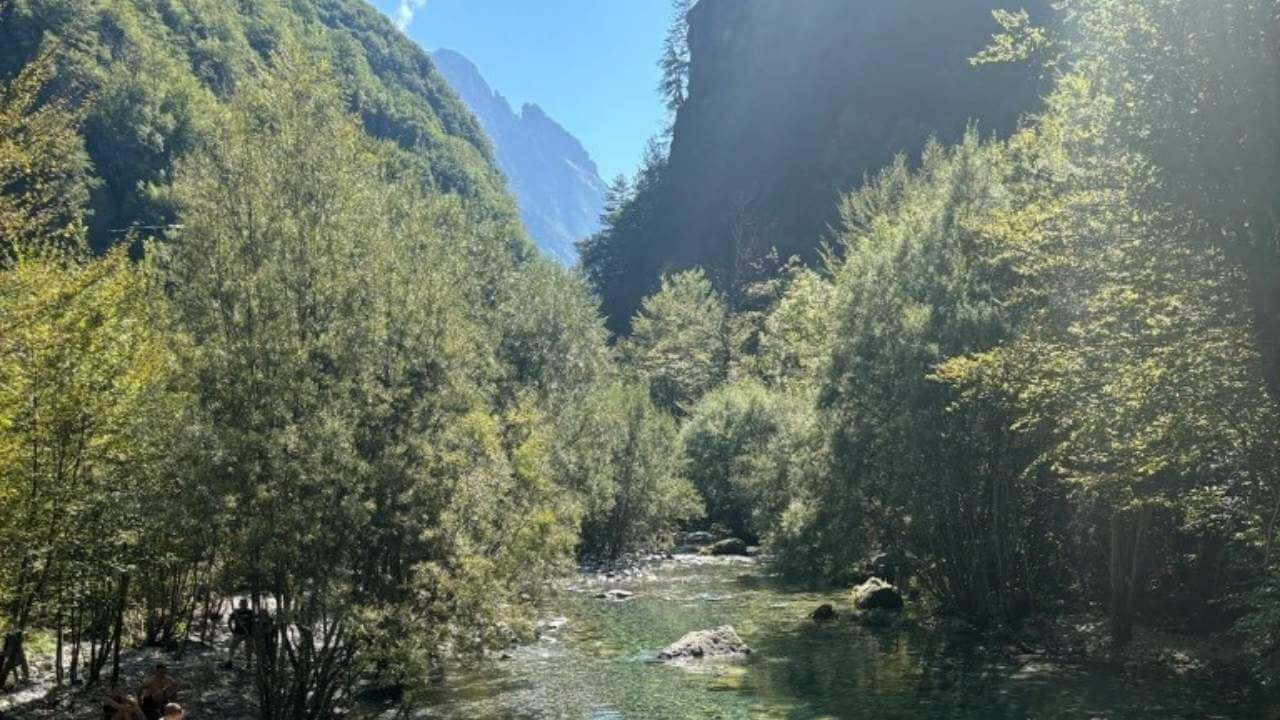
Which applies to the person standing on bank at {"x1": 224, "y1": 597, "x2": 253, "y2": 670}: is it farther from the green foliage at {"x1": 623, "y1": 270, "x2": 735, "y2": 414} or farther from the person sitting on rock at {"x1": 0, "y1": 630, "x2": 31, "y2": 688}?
the green foliage at {"x1": 623, "y1": 270, "x2": 735, "y2": 414}

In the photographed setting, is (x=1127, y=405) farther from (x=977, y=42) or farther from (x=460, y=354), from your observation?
(x=977, y=42)

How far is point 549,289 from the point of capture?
181 feet

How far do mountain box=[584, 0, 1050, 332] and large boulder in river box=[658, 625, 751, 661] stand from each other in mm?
80636

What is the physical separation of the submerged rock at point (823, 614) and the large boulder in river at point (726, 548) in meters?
27.8

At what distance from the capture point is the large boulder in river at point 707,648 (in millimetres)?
29828

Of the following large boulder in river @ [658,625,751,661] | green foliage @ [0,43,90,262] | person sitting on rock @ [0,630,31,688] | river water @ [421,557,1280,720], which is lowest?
river water @ [421,557,1280,720]

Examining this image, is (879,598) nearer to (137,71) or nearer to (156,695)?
(156,695)

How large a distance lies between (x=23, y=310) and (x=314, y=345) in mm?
5300

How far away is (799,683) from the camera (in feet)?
86.6

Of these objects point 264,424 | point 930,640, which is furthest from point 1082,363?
point 264,424

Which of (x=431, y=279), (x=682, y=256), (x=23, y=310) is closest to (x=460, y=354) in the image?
(x=431, y=279)

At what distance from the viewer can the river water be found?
22422 mm

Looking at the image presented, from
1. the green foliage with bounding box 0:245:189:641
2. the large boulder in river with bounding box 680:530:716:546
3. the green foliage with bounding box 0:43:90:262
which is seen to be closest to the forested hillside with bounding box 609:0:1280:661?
the green foliage with bounding box 0:43:90:262

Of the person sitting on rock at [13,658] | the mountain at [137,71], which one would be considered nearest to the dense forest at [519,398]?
the person sitting on rock at [13,658]
